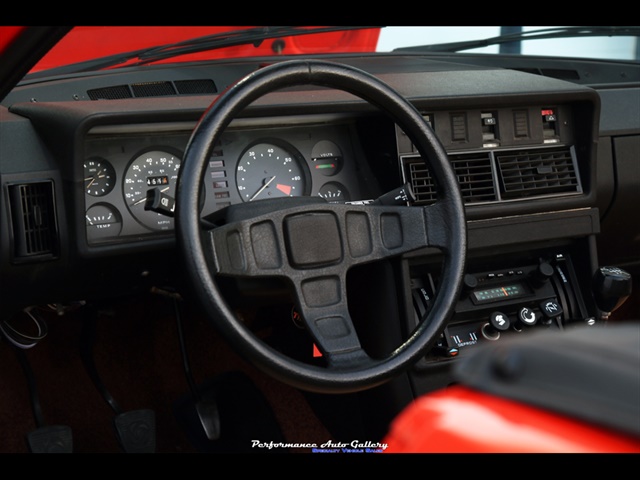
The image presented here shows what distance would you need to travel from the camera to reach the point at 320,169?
212 centimetres

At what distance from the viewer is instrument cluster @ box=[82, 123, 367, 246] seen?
1907 millimetres

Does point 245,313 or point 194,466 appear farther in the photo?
point 245,313

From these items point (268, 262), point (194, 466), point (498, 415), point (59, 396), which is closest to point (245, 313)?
point (59, 396)

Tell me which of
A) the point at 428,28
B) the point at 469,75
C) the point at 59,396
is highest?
the point at 428,28

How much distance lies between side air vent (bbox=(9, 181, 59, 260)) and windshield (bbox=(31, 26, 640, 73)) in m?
0.58

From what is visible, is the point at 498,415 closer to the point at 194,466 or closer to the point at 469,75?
the point at 194,466

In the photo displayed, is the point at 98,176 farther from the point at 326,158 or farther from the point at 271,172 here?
the point at 326,158

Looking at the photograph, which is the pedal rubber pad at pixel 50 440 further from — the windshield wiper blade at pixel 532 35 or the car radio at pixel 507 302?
the windshield wiper blade at pixel 532 35

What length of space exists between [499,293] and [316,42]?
0.92m

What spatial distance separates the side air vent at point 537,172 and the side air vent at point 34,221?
104 cm

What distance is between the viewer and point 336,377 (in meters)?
1.50

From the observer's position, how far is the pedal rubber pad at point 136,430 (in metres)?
2.36

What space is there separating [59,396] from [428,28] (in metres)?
1.50

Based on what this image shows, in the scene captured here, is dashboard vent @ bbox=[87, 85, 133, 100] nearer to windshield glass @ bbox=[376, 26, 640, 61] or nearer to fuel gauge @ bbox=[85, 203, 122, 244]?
fuel gauge @ bbox=[85, 203, 122, 244]
